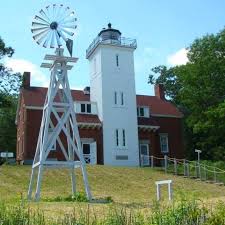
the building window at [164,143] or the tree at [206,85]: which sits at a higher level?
the tree at [206,85]

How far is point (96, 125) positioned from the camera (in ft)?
122

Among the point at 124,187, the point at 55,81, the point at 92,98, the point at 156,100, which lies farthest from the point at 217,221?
the point at 156,100

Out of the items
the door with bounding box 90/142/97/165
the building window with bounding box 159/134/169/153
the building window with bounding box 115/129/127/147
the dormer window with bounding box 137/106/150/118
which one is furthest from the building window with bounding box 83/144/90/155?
the building window with bounding box 159/134/169/153

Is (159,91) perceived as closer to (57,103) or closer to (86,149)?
(86,149)

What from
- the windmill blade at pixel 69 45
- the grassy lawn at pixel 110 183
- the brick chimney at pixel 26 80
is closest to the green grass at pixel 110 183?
the grassy lawn at pixel 110 183

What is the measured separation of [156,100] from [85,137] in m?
10.6

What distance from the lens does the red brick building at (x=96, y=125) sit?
36.7 metres

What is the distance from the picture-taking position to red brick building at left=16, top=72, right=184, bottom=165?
36.7 metres

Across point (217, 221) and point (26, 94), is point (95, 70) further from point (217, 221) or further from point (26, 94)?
point (217, 221)

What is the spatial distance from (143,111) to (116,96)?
154 inches

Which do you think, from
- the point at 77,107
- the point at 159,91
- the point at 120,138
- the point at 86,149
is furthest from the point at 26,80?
the point at 159,91

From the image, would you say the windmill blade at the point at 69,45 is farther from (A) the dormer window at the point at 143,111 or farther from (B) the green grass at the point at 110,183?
(A) the dormer window at the point at 143,111

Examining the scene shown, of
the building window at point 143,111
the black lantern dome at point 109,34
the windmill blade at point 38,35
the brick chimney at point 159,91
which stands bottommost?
the building window at point 143,111

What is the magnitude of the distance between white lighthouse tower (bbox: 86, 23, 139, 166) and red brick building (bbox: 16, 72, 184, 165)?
84 centimetres
